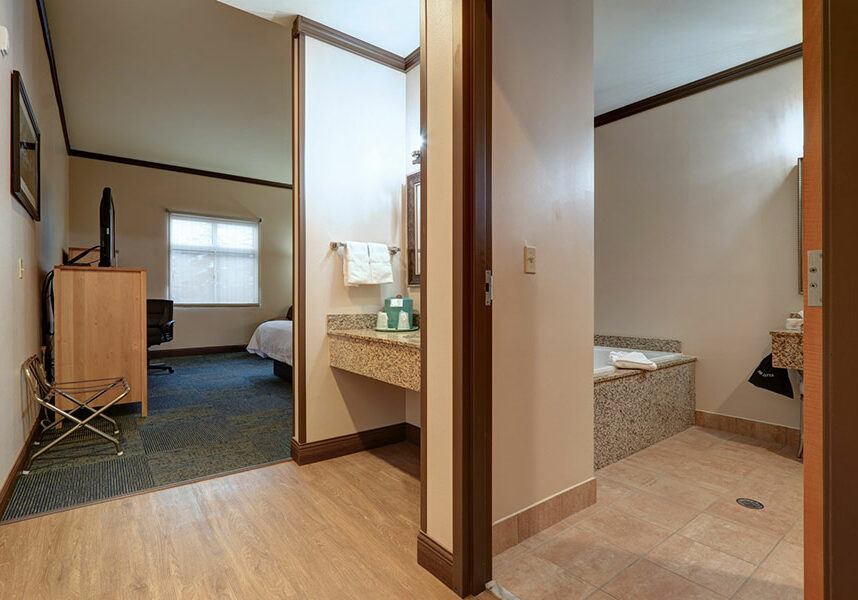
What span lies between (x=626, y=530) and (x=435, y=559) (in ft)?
2.84

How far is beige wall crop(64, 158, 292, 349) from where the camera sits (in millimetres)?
6129

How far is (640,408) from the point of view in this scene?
2799mm

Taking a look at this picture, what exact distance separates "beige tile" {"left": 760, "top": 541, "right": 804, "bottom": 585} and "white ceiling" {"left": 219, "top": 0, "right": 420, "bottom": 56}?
2.98 meters

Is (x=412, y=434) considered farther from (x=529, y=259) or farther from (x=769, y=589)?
(x=769, y=589)

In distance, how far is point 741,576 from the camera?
5.17 feet

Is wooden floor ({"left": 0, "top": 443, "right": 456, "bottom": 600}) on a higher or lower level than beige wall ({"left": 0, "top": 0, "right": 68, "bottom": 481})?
lower

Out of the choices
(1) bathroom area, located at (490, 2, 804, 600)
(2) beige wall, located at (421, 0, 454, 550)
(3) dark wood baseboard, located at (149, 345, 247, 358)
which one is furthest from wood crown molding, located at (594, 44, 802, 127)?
(3) dark wood baseboard, located at (149, 345, 247, 358)

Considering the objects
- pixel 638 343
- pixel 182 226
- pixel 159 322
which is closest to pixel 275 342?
pixel 159 322

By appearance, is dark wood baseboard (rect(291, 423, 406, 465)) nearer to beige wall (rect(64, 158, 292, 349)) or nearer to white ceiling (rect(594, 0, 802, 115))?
white ceiling (rect(594, 0, 802, 115))

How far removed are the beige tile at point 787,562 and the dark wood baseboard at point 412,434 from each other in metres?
1.85

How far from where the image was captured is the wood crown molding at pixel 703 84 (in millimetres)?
2900

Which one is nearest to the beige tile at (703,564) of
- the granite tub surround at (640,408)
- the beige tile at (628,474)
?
the beige tile at (628,474)

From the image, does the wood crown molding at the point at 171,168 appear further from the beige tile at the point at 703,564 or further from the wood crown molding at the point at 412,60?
the beige tile at the point at 703,564
